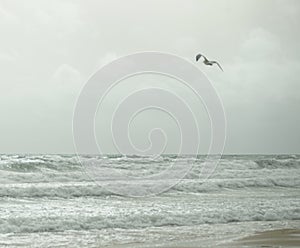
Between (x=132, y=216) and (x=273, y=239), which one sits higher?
(x=132, y=216)

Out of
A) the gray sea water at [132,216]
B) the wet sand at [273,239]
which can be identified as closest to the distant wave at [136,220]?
the gray sea water at [132,216]

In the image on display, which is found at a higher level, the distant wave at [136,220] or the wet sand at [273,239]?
the distant wave at [136,220]

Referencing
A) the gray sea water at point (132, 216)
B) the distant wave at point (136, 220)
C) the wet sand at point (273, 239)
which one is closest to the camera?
the wet sand at point (273, 239)

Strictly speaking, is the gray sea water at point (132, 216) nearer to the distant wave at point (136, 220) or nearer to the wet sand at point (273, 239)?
the distant wave at point (136, 220)

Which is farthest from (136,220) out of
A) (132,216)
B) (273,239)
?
(273,239)

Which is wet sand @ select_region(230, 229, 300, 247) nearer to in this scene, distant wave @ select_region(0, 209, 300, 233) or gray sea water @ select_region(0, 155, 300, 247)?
gray sea water @ select_region(0, 155, 300, 247)

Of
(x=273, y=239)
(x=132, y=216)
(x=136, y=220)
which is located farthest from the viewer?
(x=132, y=216)

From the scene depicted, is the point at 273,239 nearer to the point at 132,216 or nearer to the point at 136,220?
the point at 136,220

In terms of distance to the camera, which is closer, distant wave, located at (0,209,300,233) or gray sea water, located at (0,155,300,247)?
gray sea water, located at (0,155,300,247)

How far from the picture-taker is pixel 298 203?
13.1m

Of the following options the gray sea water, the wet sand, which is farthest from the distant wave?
the wet sand

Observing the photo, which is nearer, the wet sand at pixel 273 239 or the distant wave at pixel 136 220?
the wet sand at pixel 273 239

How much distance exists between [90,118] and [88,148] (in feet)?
3.59

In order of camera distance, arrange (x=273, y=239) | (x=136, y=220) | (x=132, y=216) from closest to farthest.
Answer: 1. (x=273, y=239)
2. (x=136, y=220)
3. (x=132, y=216)
